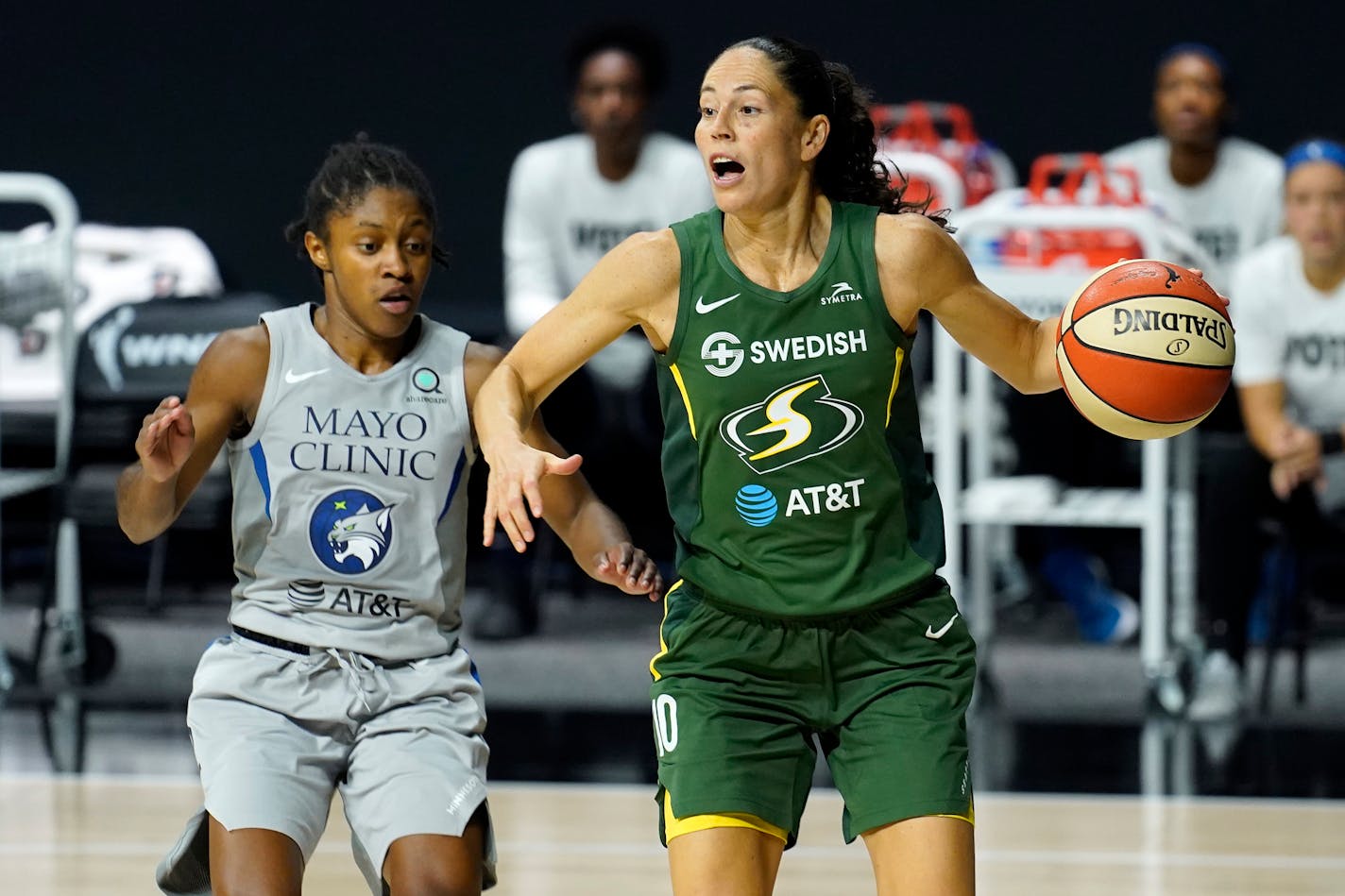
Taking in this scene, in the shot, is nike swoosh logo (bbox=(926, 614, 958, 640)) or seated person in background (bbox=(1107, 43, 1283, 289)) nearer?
nike swoosh logo (bbox=(926, 614, 958, 640))

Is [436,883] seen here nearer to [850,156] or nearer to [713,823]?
[713,823]

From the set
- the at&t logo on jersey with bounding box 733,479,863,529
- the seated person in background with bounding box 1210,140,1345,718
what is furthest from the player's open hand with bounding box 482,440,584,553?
the seated person in background with bounding box 1210,140,1345,718

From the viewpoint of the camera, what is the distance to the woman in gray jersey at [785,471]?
2781mm

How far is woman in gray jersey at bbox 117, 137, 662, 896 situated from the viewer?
2.96 metres

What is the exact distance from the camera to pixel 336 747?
119 inches

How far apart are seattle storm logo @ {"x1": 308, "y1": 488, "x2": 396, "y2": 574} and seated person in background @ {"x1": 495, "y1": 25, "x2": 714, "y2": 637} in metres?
3.03

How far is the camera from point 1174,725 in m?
5.35

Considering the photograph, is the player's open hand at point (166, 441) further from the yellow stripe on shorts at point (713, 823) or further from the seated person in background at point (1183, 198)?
the seated person in background at point (1183, 198)

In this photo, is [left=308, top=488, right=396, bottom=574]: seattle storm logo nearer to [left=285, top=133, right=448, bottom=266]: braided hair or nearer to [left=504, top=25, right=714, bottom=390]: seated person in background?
[left=285, top=133, right=448, bottom=266]: braided hair

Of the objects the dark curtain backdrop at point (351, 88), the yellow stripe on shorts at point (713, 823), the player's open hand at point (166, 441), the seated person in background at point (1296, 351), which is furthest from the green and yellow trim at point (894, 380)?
the dark curtain backdrop at point (351, 88)

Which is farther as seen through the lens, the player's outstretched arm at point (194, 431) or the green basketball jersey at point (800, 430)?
the player's outstretched arm at point (194, 431)

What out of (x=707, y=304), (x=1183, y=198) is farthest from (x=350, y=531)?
(x=1183, y=198)

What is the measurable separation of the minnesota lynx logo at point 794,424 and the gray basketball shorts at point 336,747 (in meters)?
0.58

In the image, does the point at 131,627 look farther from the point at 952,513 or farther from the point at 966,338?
the point at 966,338
